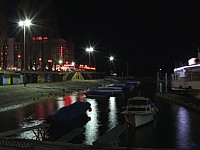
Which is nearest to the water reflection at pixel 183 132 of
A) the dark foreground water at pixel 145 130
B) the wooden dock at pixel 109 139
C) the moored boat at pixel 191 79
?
the dark foreground water at pixel 145 130

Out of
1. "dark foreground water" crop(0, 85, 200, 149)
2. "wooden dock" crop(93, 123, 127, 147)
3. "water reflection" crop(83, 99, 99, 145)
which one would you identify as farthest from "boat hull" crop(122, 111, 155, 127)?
"wooden dock" crop(93, 123, 127, 147)

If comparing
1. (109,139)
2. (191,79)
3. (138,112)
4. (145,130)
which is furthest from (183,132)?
(191,79)

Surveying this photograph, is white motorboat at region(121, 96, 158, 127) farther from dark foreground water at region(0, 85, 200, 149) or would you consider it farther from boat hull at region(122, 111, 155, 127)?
dark foreground water at region(0, 85, 200, 149)

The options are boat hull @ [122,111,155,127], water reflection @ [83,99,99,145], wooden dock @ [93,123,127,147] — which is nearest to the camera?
wooden dock @ [93,123,127,147]

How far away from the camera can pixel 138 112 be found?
22469mm

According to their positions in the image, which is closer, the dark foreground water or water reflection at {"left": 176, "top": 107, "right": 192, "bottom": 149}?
water reflection at {"left": 176, "top": 107, "right": 192, "bottom": 149}

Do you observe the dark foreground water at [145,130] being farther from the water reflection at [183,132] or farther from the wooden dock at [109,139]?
the wooden dock at [109,139]

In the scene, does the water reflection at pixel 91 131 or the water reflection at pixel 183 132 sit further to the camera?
the water reflection at pixel 91 131

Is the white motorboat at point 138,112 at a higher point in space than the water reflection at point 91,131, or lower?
higher

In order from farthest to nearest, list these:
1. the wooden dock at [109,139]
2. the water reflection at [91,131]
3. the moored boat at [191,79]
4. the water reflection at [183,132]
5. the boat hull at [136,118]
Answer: the moored boat at [191,79] < the boat hull at [136,118] < the water reflection at [91,131] < the water reflection at [183,132] < the wooden dock at [109,139]

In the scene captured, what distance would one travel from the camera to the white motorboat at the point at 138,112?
21.9m

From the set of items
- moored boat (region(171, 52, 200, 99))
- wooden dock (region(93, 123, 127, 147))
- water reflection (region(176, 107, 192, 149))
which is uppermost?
moored boat (region(171, 52, 200, 99))

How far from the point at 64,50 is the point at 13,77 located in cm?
9919

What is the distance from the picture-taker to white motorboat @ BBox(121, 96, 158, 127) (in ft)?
71.9
